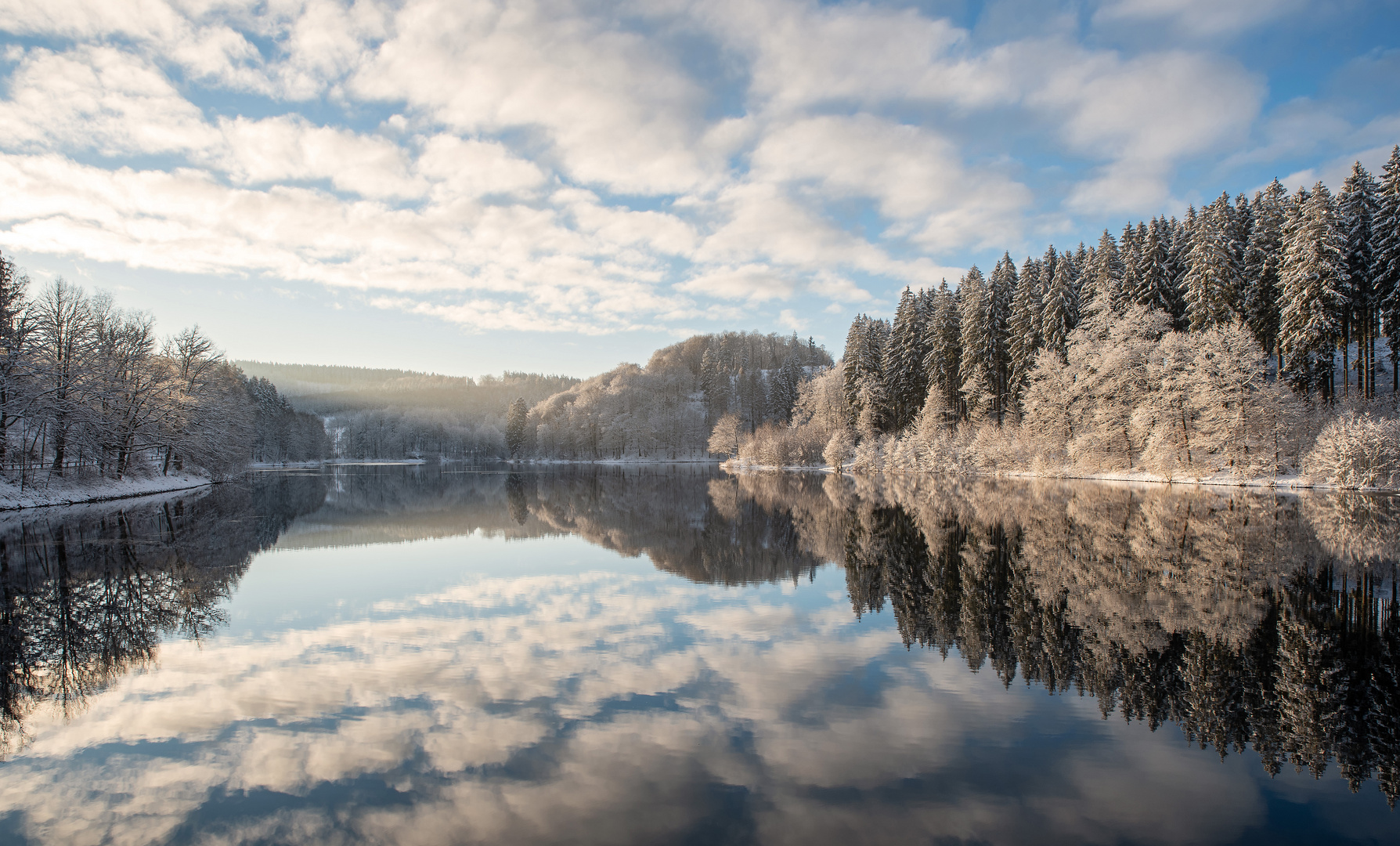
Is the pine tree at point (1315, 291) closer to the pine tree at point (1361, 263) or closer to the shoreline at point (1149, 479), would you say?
the pine tree at point (1361, 263)

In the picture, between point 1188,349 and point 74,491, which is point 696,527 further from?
point 1188,349

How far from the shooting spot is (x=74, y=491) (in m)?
30.7

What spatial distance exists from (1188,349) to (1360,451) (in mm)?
10095

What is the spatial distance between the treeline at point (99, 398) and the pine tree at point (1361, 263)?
63.8m

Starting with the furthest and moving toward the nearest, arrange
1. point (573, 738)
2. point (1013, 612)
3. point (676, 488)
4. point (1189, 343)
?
point (676, 488)
point (1189, 343)
point (1013, 612)
point (573, 738)

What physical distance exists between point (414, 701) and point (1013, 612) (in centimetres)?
858

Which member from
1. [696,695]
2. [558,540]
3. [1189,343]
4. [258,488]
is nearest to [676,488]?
[558,540]

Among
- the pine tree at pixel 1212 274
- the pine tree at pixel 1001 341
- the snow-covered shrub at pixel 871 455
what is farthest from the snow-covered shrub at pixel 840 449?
the pine tree at pixel 1212 274

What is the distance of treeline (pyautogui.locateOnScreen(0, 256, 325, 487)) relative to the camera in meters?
25.6

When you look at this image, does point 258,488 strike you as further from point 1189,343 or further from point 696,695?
point 1189,343

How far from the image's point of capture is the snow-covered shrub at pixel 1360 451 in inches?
1159

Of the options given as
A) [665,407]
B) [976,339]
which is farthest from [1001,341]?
[665,407]

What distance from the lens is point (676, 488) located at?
44344 millimetres

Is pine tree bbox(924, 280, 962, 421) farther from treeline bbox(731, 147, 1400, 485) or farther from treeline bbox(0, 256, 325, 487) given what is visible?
treeline bbox(0, 256, 325, 487)
